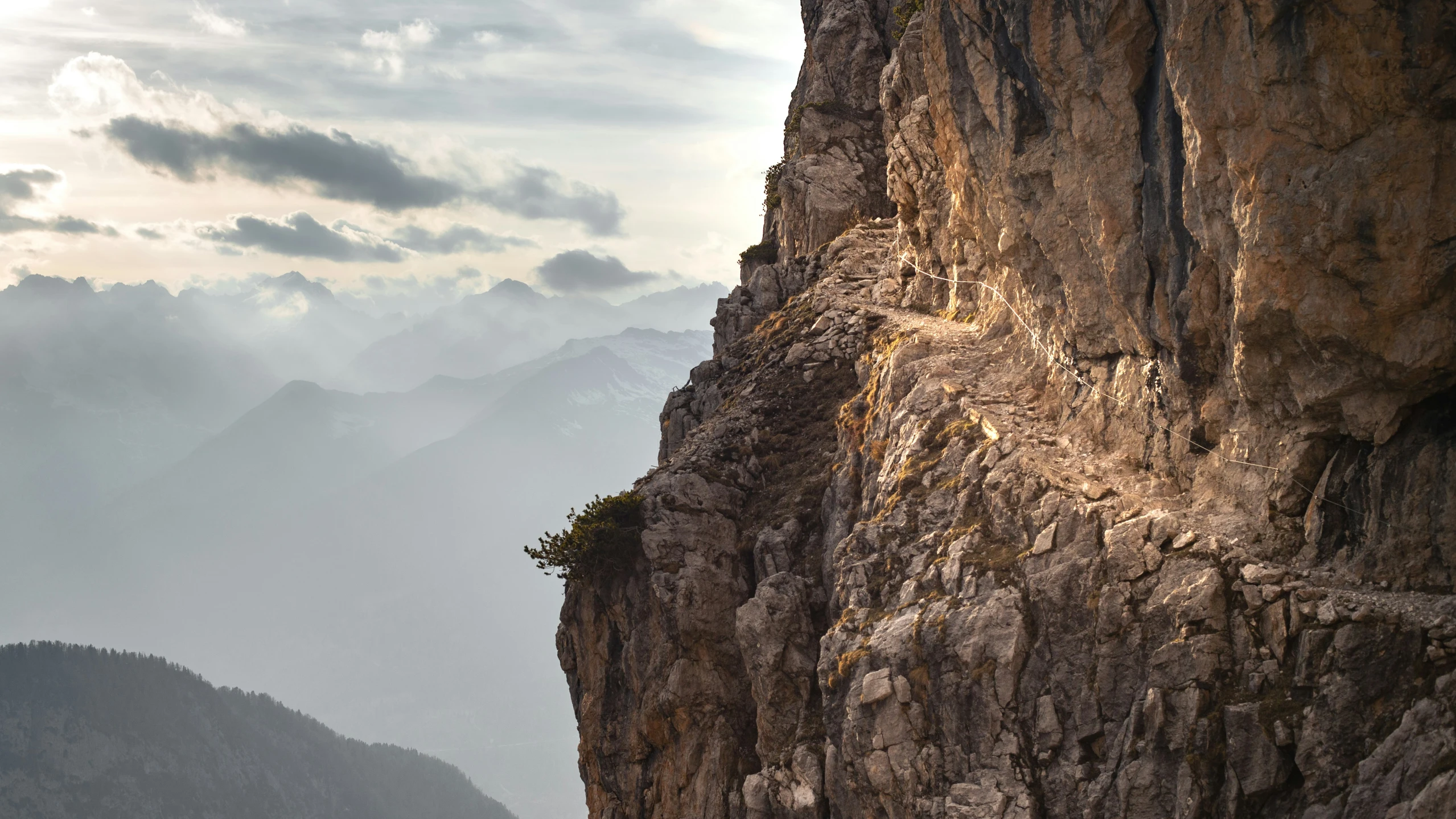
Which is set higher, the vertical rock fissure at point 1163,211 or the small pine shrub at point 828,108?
the small pine shrub at point 828,108

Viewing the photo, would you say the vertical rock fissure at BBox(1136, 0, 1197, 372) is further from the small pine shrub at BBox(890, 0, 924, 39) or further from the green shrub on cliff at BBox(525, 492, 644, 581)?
the small pine shrub at BBox(890, 0, 924, 39)

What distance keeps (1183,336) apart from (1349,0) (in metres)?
7.59

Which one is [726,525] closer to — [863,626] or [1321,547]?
[863,626]

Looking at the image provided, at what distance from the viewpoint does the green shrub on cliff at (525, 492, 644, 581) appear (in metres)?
36.1

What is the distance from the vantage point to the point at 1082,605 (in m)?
20.6

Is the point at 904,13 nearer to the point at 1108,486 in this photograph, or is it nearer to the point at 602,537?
the point at 602,537

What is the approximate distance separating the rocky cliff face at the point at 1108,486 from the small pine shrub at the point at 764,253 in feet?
67.4

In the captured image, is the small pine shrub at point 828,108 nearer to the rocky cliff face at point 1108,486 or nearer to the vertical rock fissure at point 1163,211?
the rocky cliff face at point 1108,486

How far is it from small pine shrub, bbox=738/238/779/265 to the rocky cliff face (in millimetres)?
20549

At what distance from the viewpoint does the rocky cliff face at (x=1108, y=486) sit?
15742 millimetres

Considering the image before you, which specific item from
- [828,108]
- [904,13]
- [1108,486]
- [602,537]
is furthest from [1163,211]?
[828,108]

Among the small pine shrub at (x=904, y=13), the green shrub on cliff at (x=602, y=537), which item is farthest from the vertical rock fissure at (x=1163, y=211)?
the small pine shrub at (x=904, y=13)

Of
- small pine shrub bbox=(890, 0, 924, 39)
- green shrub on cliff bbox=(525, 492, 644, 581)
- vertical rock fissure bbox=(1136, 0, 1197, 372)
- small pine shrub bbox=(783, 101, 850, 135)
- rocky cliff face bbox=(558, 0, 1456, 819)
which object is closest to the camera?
rocky cliff face bbox=(558, 0, 1456, 819)

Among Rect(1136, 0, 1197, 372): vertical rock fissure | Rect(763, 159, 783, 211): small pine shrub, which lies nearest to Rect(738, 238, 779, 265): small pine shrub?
Rect(763, 159, 783, 211): small pine shrub
